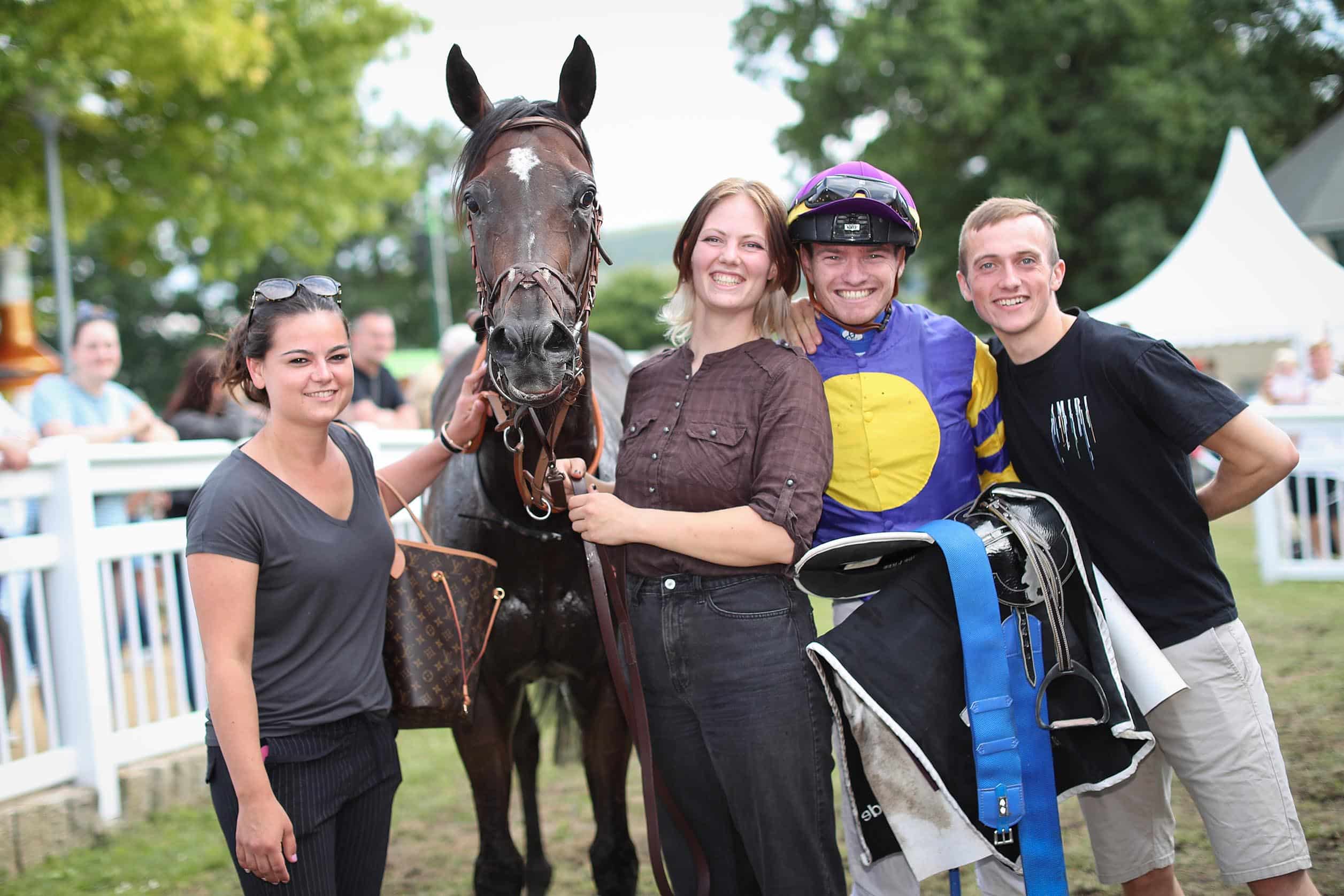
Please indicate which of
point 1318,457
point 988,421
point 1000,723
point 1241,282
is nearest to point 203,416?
point 988,421

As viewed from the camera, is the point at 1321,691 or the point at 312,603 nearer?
the point at 312,603

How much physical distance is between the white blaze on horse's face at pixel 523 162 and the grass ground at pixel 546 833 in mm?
2752

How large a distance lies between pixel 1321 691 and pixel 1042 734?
4.08 metres

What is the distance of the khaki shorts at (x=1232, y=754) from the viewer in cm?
218

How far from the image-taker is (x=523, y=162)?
7.61 ft

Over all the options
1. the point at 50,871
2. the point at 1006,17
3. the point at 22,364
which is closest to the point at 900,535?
the point at 50,871

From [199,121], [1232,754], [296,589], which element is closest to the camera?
[296,589]

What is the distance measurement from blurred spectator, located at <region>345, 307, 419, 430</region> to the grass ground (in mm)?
2185

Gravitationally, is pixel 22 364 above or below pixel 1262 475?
above

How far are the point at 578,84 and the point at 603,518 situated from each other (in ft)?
4.06

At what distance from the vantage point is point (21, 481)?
4145 millimetres

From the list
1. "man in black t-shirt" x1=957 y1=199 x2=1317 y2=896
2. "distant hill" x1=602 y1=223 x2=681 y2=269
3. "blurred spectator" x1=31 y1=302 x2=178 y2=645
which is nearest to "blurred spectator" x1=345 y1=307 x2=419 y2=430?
"blurred spectator" x1=31 y1=302 x2=178 y2=645

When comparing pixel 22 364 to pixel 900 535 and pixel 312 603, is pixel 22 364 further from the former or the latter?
pixel 900 535

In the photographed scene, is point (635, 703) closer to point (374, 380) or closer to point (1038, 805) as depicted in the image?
point (1038, 805)
